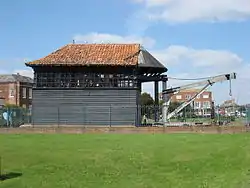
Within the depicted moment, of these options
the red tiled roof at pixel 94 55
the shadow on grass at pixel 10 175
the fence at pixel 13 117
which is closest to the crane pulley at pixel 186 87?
the red tiled roof at pixel 94 55

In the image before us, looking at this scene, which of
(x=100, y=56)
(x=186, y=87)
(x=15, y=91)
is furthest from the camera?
(x=15, y=91)

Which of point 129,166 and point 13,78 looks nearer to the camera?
point 129,166

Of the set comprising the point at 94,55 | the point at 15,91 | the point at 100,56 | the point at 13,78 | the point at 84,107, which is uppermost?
the point at 13,78

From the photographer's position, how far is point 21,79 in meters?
96.9

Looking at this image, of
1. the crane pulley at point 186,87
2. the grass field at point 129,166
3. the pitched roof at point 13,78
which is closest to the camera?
the grass field at point 129,166

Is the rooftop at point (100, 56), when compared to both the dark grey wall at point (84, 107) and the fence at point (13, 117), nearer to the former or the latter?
the dark grey wall at point (84, 107)

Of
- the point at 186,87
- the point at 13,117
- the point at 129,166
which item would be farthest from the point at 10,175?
the point at 186,87

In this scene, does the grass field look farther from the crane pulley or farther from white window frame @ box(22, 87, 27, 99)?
white window frame @ box(22, 87, 27, 99)

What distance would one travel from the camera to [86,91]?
46.8m

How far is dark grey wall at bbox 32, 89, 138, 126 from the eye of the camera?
46406 mm

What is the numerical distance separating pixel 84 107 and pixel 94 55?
5633mm

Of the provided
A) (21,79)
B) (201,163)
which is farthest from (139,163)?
(21,79)

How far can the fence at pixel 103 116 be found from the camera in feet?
151

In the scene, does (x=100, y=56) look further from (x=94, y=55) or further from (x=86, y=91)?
(x=86, y=91)
